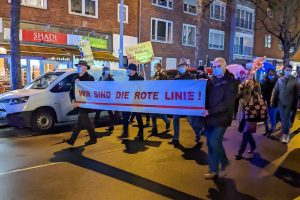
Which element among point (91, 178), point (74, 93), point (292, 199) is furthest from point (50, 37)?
point (292, 199)

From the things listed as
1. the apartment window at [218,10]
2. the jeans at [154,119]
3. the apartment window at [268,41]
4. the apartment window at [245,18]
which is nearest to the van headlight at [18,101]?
the jeans at [154,119]

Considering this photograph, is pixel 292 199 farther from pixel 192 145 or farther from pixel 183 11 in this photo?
pixel 183 11

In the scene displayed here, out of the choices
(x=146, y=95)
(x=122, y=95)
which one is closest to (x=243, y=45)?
(x=122, y=95)

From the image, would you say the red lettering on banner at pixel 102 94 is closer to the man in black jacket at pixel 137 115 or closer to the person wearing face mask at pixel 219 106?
the man in black jacket at pixel 137 115

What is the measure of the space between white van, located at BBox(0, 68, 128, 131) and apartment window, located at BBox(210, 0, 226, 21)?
2618cm

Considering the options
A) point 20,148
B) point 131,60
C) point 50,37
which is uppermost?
point 50,37

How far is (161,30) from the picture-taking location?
1134 inches

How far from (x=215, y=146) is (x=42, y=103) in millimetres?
5930

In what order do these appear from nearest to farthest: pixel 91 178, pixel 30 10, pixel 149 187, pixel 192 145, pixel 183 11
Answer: pixel 149 187
pixel 91 178
pixel 192 145
pixel 30 10
pixel 183 11

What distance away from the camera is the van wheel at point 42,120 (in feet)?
32.3

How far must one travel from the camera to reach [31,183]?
18.0 feet

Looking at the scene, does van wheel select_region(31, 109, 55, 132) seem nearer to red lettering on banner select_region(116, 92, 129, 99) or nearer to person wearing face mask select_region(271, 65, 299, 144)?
red lettering on banner select_region(116, 92, 129, 99)

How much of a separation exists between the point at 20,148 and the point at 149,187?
3.86 m

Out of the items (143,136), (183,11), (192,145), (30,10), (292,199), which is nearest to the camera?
(292,199)
